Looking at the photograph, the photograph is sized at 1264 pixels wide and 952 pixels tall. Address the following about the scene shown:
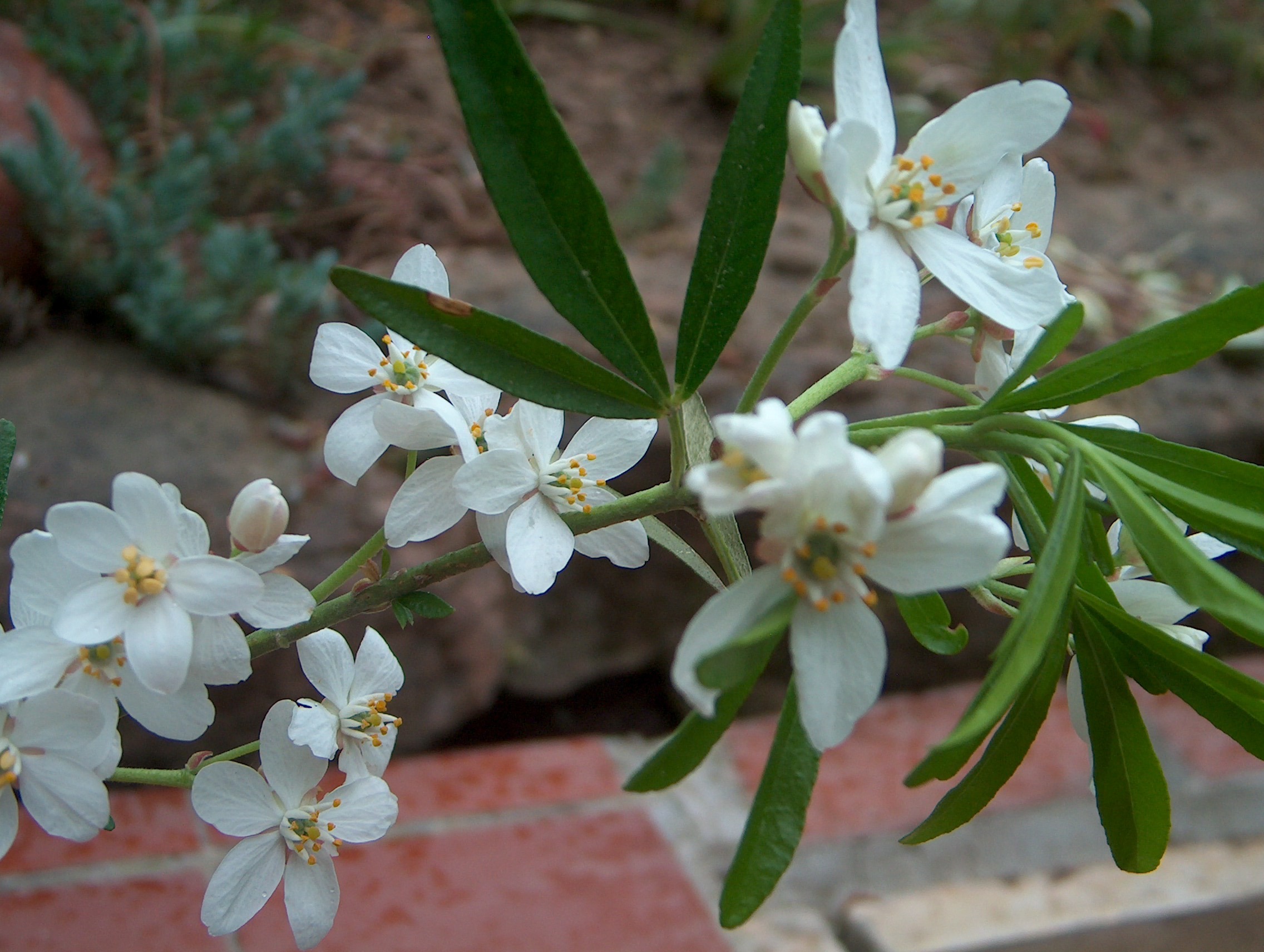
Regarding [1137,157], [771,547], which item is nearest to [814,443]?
[771,547]

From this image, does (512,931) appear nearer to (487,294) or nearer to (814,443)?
(487,294)

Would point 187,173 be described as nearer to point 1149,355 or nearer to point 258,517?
point 258,517

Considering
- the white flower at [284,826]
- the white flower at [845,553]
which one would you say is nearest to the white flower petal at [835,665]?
the white flower at [845,553]

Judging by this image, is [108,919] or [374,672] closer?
[374,672]

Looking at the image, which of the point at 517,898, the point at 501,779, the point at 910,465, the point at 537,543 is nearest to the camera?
the point at 910,465

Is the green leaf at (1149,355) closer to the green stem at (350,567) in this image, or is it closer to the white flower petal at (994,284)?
the white flower petal at (994,284)

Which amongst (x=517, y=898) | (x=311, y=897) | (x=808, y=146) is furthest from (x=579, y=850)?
(x=808, y=146)
